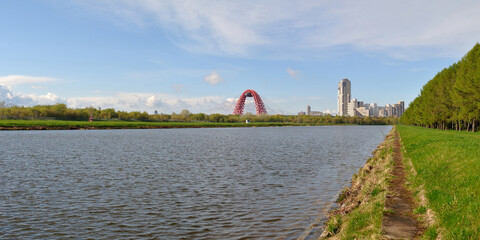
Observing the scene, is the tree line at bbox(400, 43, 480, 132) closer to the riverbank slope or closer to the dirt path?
the riverbank slope

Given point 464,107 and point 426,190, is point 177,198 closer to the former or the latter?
point 426,190

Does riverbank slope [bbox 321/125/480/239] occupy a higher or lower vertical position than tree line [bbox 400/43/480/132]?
lower

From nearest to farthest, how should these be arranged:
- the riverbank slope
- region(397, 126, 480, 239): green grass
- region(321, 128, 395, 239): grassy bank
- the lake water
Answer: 1. region(397, 126, 480, 239): green grass
2. the riverbank slope
3. region(321, 128, 395, 239): grassy bank
4. the lake water

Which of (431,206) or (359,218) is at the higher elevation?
(431,206)

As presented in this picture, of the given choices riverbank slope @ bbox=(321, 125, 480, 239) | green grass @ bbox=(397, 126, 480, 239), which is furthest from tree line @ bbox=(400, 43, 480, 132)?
riverbank slope @ bbox=(321, 125, 480, 239)

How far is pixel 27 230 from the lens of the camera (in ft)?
33.0

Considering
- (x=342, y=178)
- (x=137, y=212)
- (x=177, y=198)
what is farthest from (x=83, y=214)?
(x=342, y=178)

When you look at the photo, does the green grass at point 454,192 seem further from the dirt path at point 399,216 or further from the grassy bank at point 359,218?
the grassy bank at point 359,218

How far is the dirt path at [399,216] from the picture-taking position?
320 inches

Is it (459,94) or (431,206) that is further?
(459,94)

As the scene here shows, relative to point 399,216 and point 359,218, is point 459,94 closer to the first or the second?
point 399,216

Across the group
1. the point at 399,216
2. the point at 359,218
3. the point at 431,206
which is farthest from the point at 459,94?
the point at 359,218

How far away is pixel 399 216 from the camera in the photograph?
9.59 meters

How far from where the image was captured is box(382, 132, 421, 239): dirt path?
8.12m
